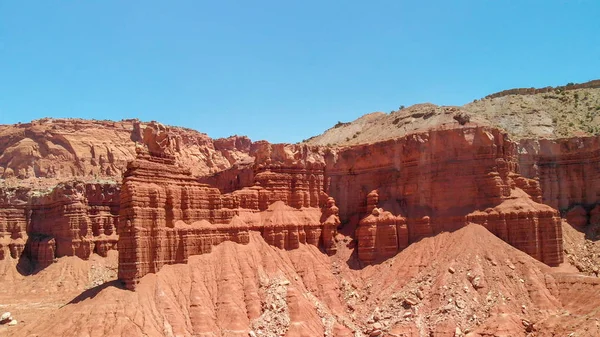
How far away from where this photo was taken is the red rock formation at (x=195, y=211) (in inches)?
1845

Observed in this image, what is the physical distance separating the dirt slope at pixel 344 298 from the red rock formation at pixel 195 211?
1.38 meters

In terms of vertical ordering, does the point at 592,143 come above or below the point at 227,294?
above

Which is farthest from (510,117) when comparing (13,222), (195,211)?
(13,222)

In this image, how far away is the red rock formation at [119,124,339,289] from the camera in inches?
1845

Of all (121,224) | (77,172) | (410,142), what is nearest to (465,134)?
(410,142)

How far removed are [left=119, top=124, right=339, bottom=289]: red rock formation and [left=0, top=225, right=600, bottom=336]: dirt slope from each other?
1.38 metres

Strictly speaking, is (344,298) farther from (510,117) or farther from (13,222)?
(13,222)

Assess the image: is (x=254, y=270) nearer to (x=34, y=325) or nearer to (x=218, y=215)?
(x=218, y=215)

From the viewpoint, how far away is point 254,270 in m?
53.4

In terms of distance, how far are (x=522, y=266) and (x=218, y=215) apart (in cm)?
2658

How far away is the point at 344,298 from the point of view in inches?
2192

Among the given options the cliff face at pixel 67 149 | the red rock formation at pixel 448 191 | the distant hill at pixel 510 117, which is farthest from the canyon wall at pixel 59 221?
the red rock formation at pixel 448 191

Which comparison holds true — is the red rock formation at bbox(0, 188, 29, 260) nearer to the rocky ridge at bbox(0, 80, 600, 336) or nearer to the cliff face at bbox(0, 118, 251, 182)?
the rocky ridge at bbox(0, 80, 600, 336)

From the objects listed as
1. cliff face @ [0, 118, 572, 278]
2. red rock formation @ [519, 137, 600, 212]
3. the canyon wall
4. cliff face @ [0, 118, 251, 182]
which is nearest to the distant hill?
red rock formation @ [519, 137, 600, 212]
